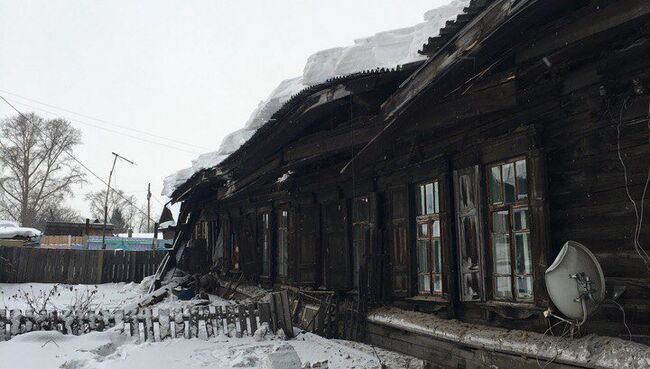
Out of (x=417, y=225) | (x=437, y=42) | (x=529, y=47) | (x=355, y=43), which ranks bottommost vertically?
(x=417, y=225)

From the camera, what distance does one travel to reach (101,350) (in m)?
7.39

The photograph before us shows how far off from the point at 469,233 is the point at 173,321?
530 centimetres

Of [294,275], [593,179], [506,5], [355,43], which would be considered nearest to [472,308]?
[593,179]

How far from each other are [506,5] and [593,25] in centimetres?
72

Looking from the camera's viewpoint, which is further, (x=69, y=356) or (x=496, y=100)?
(x=69, y=356)

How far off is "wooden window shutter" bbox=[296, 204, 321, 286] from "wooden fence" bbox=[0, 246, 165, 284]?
1412cm

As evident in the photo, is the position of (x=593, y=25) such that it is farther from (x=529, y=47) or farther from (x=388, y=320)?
(x=388, y=320)

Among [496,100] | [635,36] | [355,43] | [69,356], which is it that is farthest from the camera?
[355,43]

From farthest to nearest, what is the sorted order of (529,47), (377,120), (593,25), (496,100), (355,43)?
(355,43) → (377,120) → (496,100) → (529,47) → (593,25)

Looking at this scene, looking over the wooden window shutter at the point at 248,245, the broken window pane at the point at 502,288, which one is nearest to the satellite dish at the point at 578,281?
the broken window pane at the point at 502,288

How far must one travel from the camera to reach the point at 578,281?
4.18 meters

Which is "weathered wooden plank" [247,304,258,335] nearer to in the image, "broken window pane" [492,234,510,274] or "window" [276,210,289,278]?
"window" [276,210,289,278]

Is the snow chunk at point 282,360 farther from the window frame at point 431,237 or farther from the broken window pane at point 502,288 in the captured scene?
the broken window pane at point 502,288

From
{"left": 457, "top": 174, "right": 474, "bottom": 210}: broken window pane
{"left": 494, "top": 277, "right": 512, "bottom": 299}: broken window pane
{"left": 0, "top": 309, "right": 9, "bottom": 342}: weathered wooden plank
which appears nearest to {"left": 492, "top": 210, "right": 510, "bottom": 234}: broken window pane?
{"left": 457, "top": 174, "right": 474, "bottom": 210}: broken window pane
